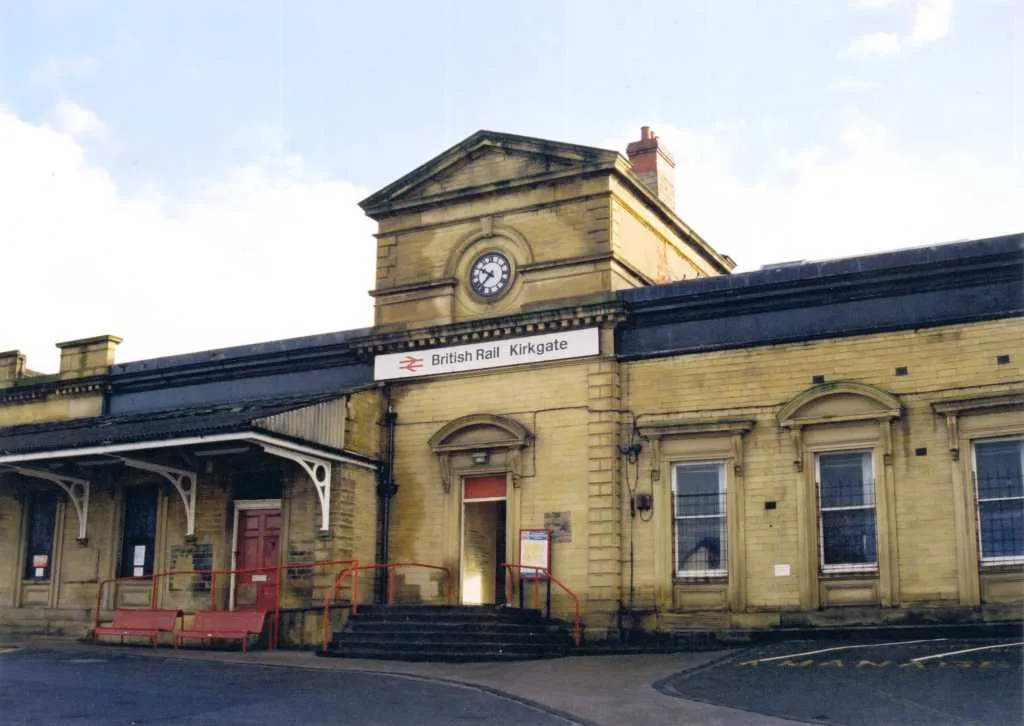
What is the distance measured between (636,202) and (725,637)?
8.59 metres

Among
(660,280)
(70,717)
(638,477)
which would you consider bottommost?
(70,717)

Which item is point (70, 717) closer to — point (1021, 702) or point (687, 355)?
point (1021, 702)

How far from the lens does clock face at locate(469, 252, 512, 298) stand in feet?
74.0

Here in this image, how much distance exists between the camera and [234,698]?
1380 cm

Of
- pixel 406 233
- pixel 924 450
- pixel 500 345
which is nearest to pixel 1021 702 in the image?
pixel 924 450

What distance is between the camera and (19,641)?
23953mm

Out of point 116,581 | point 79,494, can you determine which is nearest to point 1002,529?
point 116,581

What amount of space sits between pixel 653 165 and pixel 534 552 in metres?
9.35

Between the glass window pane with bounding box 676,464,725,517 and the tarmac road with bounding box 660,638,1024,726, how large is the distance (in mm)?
3163

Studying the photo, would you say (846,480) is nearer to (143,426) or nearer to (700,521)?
(700,521)

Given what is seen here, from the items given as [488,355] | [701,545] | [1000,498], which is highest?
[488,355]

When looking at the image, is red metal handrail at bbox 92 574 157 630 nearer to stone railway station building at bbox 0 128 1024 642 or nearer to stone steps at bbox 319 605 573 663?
stone railway station building at bbox 0 128 1024 642

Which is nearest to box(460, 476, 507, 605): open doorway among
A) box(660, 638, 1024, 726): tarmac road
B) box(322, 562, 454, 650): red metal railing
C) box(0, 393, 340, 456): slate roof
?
box(322, 562, 454, 650): red metal railing

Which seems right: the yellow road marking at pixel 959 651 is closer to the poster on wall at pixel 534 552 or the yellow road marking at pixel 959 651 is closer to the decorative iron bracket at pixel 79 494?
the poster on wall at pixel 534 552
